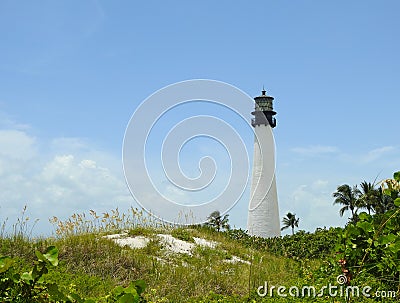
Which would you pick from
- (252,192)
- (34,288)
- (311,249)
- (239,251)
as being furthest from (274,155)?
(34,288)

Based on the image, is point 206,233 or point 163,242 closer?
point 163,242

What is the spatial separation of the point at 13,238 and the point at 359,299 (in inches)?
247

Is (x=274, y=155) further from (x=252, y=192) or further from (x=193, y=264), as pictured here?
(x=193, y=264)

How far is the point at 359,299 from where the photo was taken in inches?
204

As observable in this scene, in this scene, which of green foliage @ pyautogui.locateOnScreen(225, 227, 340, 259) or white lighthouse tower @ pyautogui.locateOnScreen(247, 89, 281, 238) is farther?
white lighthouse tower @ pyautogui.locateOnScreen(247, 89, 281, 238)

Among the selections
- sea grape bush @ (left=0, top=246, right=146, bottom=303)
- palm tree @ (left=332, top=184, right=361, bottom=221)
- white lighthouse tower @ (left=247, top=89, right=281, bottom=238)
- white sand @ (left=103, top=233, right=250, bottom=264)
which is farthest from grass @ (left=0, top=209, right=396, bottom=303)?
palm tree @ (left=332, top=184, right=361, bottom=221)

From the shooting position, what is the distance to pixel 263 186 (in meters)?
25.3

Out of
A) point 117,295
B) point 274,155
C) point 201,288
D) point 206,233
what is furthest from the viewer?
point 274,155

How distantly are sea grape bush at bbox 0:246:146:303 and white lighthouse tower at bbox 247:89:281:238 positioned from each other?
Result: 2190 centimetres

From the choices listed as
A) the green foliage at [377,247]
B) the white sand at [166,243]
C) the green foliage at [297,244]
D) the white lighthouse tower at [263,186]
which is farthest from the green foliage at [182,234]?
the white lighthouse tower at [263,186]

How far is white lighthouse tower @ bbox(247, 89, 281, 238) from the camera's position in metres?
24.9

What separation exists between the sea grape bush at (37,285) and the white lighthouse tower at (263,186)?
21.9 metres

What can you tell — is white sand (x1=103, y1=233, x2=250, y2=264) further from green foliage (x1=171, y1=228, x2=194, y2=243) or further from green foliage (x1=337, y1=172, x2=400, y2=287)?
green foliage (x1=337, y1=172, x2=400, y2=287)

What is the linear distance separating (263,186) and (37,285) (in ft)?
73.8
